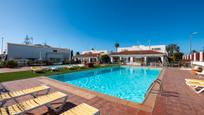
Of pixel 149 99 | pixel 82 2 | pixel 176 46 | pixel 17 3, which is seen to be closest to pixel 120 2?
pixel 82 2

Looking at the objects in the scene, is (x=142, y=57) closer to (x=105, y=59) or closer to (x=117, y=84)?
(x=105, y=59)

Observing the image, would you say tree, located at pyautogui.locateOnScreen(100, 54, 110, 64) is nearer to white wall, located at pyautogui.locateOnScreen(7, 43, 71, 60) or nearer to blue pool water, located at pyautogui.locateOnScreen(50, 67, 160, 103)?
white wall, located at pyautogui.locateOnScreen(7, 43, 71, 60)

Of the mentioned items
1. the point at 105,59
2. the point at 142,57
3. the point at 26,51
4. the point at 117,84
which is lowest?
the point at 117,84

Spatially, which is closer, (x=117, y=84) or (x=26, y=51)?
(x=117, y=84)

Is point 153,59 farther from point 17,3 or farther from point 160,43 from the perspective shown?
point 17,3

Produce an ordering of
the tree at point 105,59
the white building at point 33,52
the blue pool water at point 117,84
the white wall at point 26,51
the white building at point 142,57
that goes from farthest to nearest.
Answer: the tree at point 105,59
the white building at point 33,52
the white wall at point 26,51
the white building at point 142,57
the blue pool water at point 117,84

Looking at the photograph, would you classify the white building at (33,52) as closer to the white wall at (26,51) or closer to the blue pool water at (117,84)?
the white wall at (26,51)

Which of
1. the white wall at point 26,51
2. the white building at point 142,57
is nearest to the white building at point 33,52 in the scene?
the white wall at point 26,51

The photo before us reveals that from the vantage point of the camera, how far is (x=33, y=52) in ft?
112

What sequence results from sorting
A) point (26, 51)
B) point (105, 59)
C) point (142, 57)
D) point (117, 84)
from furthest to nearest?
point (105, 59) < point (26, 51) < point (142, 57) < point (117, 84)

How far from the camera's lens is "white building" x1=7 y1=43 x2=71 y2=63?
2984 centimetres

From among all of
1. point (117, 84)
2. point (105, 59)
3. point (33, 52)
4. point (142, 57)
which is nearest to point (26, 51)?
point (33, 52)

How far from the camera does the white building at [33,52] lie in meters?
29.8

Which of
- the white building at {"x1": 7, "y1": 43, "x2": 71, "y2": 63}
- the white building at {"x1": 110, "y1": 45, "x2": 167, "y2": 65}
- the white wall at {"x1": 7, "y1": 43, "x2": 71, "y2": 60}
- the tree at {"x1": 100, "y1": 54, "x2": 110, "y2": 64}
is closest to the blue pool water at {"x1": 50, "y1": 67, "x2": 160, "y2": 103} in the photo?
the white building at {"x1": 110, "y1": 45, "x2": 167, "y2": 65}
